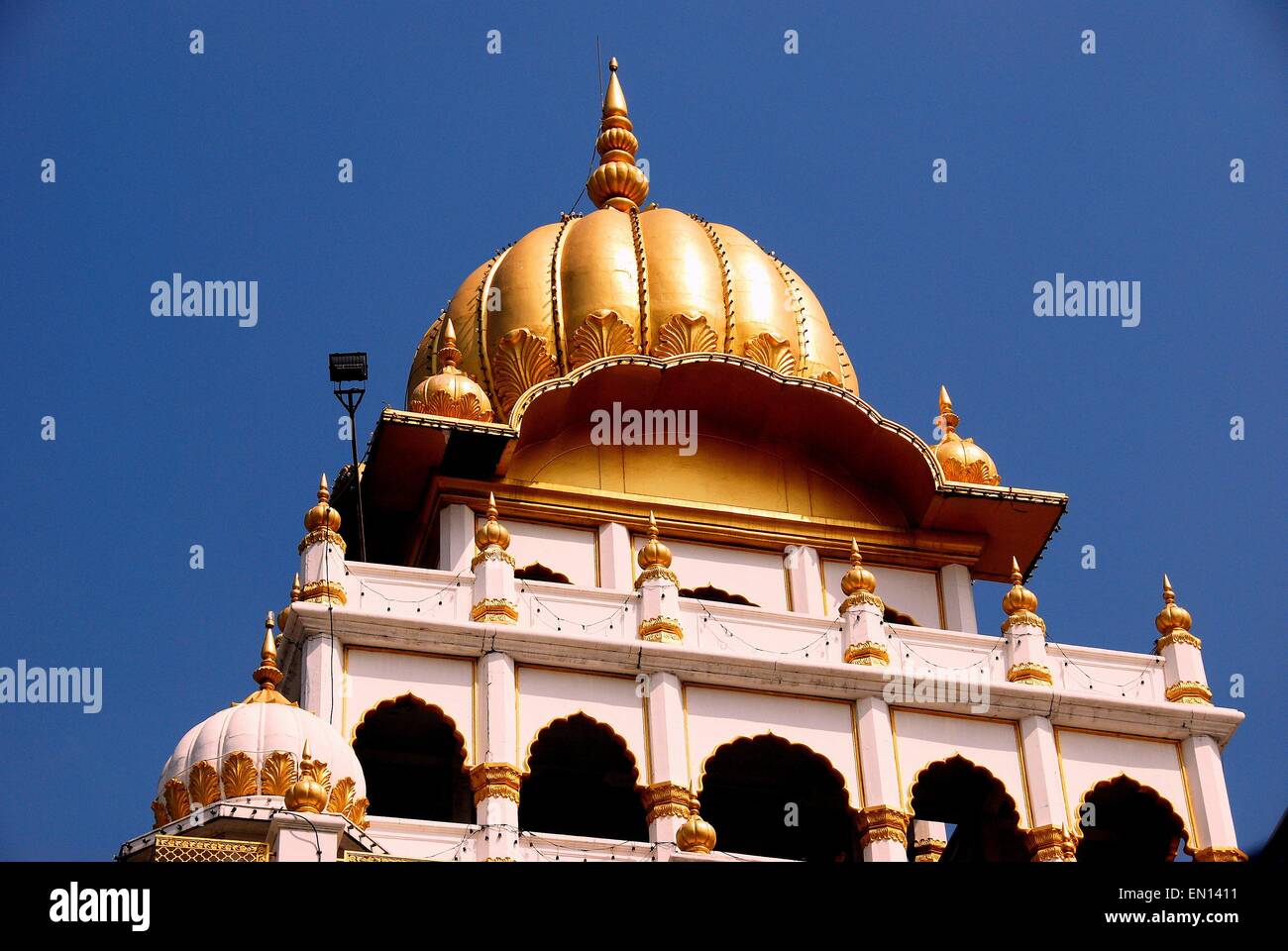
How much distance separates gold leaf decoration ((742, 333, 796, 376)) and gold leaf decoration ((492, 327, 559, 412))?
9.08 feet

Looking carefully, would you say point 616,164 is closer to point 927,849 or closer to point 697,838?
point 927,849

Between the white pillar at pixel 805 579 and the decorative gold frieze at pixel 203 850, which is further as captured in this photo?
the white pillar at pixel 805 579

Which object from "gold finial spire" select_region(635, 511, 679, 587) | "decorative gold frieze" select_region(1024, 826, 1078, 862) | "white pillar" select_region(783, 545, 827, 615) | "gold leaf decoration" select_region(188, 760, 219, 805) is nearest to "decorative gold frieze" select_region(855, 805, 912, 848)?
"decorative gold frieze" select_region(1024, 826, 1078, 862)

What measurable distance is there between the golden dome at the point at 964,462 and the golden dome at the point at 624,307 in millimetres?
1782

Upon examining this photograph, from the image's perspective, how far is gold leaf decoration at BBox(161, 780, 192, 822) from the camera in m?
29.1

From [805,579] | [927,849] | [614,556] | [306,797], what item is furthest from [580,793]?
[306,797]

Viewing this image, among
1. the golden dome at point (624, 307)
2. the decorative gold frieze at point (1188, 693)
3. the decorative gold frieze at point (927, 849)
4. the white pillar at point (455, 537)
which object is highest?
the golden dome at point (624, 307)

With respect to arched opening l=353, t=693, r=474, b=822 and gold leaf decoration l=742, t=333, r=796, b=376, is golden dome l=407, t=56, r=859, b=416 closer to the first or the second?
gold leaf decoration l=742, t=333, r=796, b=376

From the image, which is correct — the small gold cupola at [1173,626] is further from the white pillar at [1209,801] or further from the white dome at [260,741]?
the white dome at [260,741]

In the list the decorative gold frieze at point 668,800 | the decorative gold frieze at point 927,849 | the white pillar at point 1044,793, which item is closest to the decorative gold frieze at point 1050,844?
the white pillar at point 1044,793

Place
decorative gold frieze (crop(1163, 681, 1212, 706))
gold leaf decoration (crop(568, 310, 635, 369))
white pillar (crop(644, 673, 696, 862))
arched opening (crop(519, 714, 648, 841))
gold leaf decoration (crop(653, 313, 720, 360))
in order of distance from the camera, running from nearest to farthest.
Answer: white pillar (crop(644, 673, 696, 862)) < arched opening (crop(519, 714, 648, 841)) < decorative gold frieze (crop(1163, 681, 1212, 706)) < gold leaf decoration (crop(568, 310, 635, 369)) < gold leaf decoration (crop(653, 313, 720, 360))

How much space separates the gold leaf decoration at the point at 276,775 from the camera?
28969 mm
